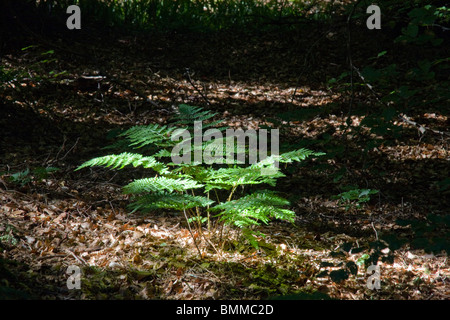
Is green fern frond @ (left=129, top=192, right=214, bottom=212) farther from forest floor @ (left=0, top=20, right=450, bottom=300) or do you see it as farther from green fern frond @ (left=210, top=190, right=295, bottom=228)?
forest floor @ (left=0, top=20, right=450, bottom=300)

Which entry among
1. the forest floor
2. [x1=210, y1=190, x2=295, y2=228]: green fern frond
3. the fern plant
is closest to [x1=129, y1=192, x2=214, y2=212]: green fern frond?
the fern plant

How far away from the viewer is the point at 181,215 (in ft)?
10.4

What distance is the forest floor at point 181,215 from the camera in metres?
2.19

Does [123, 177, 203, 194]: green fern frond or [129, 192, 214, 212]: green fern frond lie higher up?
[123, 177, 203, 194]: green fern frond

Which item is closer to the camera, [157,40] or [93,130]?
[93,130]

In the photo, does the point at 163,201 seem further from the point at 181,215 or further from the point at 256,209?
the point at 181,215

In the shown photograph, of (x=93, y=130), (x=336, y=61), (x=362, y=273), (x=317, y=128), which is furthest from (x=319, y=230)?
(x=336, y=61)

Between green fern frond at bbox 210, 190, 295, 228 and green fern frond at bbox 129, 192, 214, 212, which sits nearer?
green fern frond at bbox 129, 192, 214, 212

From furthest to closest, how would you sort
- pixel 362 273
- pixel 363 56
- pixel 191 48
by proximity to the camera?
pixel 191 48, pixel 363 56, pixel 362 273

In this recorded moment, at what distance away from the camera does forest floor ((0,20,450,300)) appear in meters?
2.19

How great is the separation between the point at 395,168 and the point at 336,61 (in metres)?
2.90

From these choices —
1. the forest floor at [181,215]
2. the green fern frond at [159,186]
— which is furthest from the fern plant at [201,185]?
the forest floor at [181,215]

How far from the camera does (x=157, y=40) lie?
6.91 m
